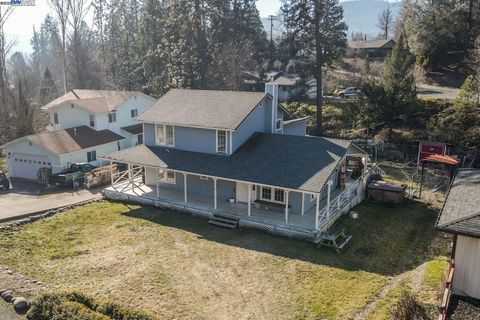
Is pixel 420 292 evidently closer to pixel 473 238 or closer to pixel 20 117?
pixel 473 238

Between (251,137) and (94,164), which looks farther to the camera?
(94,164)

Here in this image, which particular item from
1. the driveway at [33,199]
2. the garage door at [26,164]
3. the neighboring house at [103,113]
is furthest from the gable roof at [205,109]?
the garage door at [26,164]

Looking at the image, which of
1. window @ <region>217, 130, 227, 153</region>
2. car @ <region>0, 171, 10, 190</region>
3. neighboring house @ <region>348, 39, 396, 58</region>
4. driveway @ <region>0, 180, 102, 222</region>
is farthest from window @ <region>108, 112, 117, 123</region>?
neighboring house @ <region>348, 39, 396, 58</region>

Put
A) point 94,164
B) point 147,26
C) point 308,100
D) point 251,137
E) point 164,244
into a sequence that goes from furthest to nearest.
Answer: point 147,26 → point 308,100 → point 94,164 → point 251,137 → point 164,244

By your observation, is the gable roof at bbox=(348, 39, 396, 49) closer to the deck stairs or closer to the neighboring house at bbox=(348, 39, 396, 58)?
the neighboring house at bbox=(348, 39, 396, 58)

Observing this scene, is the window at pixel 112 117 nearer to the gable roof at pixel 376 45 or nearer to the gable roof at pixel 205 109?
the gable roof at pixel 205 109

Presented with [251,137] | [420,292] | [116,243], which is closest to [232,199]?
[251,137]
